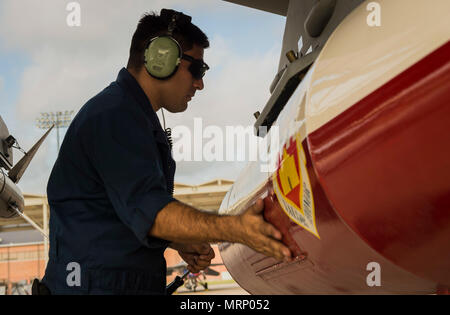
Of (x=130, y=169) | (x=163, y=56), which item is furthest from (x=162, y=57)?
(x=130, y=169)

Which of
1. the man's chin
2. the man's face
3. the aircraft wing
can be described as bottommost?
the man's chin

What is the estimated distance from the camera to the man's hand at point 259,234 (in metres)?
1.29

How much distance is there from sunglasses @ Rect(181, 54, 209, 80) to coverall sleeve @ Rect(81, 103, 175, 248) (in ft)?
1.41

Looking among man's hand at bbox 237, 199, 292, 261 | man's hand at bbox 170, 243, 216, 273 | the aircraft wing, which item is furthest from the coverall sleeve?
the aircraft wing

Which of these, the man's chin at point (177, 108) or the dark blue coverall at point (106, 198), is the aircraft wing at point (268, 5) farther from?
the dark blue coverall at point (106, 198)

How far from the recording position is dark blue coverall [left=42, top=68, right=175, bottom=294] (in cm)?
142

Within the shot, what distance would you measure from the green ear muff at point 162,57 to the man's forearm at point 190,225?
605 millimetres

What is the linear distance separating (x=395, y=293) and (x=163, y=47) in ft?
3.61

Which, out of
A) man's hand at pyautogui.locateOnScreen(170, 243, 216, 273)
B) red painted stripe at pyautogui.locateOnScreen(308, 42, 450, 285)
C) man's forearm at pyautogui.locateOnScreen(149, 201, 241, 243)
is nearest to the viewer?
red painted stripe at pyautogui.locateOnScreen(308, 42, 450, 285)

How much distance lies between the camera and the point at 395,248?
109 centimetres

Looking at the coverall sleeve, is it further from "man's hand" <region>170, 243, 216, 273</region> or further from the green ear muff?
"man's hand" <region>170, 243, 216, 273</region>

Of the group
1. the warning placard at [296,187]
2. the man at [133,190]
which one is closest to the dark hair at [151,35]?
the man at [133,190]
